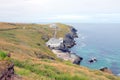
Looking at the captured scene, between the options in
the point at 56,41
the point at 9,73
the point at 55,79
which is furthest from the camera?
the point at 56,41

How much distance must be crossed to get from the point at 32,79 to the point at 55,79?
1274 centimetres

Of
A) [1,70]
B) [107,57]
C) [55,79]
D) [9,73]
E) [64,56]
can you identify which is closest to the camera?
[1,70]

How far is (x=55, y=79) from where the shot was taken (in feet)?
135

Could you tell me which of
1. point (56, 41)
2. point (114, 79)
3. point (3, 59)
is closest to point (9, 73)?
point (3, 59)

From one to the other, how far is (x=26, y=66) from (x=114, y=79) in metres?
24.8

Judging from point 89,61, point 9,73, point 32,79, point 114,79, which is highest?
point 9,73

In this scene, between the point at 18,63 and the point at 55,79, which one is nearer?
the point at 55,79

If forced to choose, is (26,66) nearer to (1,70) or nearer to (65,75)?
(65,75)

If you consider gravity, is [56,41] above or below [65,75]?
below

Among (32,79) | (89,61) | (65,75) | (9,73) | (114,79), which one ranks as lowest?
(89,61)

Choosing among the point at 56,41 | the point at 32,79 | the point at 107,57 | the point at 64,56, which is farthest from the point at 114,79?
the point at 56,41

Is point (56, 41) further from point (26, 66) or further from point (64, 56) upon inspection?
point (26, 66)

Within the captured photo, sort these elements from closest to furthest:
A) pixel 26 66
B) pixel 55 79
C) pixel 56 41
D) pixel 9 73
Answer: pixel 9 73 < pixel 55 79 < pixel 26 66 < pixel 56 41

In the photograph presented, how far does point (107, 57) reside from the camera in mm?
158375
